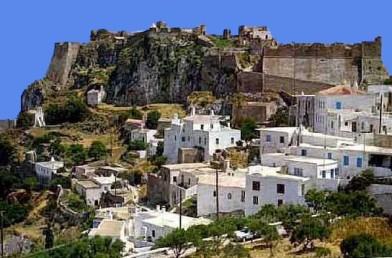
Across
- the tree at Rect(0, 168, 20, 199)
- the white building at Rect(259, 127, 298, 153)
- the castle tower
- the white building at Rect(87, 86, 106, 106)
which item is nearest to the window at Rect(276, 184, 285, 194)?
the white building at Rect(259, 127, 298, 153)

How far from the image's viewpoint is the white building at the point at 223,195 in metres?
33.2

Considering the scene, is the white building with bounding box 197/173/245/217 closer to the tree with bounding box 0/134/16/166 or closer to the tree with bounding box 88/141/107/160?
the tree with bounding box 88/141/107/160

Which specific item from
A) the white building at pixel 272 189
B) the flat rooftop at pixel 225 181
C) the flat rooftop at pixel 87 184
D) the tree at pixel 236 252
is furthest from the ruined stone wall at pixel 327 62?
the tree at pixel 236 252

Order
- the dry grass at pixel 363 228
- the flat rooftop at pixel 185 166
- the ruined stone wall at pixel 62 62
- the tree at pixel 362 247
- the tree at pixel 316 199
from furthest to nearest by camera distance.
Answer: the ruined stone wall at pixel 62 62, the flat rooftop at pixel 185 166, the tree at pixel 316 199, the dry grass at pixel 363 228, the tree at pixel 362 247

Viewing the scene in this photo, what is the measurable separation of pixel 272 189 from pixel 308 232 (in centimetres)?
444

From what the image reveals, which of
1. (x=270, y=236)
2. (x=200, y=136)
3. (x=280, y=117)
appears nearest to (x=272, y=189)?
(x=270, y=236)

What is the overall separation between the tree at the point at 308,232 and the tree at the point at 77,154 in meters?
21.2

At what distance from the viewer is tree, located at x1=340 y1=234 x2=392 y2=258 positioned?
2425 centimetres

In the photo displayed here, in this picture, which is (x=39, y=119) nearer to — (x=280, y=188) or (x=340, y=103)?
(x=340, y=103)

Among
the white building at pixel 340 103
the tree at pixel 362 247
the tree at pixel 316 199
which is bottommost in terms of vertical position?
the tree at pixel 362 247

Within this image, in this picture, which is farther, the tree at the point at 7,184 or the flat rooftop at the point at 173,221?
the tree at the point at 7,184

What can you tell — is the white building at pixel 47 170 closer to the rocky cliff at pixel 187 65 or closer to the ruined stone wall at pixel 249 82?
the rocky cliff at pixel 187 65

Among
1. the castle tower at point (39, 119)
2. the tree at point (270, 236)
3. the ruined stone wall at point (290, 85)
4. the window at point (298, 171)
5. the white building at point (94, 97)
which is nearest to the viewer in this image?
the tree at point (270, 236)

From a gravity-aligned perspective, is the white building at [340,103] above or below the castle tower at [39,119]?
above
